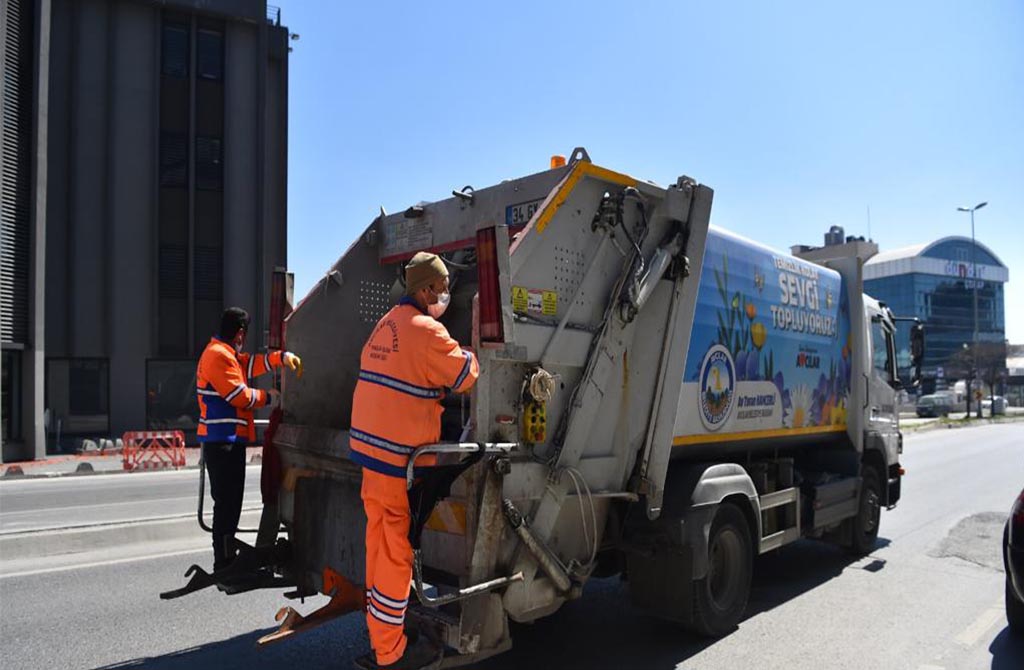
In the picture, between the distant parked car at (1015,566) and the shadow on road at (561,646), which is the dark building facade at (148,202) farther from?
the distant parked car at (1015,566)

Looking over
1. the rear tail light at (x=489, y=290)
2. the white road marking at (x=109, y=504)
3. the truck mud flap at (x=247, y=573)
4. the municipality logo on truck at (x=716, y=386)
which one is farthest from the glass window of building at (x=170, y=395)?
the rear tail light at (x=489, y=290)

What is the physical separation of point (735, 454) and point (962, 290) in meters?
83.0

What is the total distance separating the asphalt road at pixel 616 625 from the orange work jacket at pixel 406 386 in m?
1.89

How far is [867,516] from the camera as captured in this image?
24.7 ft

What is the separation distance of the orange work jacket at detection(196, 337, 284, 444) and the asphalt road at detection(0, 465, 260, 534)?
447 centimetres

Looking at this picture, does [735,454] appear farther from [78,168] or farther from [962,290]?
[962,290]

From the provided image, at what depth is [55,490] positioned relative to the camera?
12914mm

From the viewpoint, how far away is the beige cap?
3.47 metres

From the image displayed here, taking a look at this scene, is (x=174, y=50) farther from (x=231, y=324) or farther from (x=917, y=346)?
A: (x=917, y=346)

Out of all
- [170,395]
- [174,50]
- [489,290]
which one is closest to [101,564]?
[489,290]

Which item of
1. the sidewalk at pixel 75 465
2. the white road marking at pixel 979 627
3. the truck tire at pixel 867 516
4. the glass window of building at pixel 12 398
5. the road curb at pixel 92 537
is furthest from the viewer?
the glass window of building at pixel 12 398

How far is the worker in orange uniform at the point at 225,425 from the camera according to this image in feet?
15.2

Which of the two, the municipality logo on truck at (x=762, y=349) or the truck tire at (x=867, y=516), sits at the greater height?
the municipality logo on truck at (x=762, y=349)

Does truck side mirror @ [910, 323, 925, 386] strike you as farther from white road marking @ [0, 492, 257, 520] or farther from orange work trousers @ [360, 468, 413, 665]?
white road marking @ [0, 492, 257, 520]
